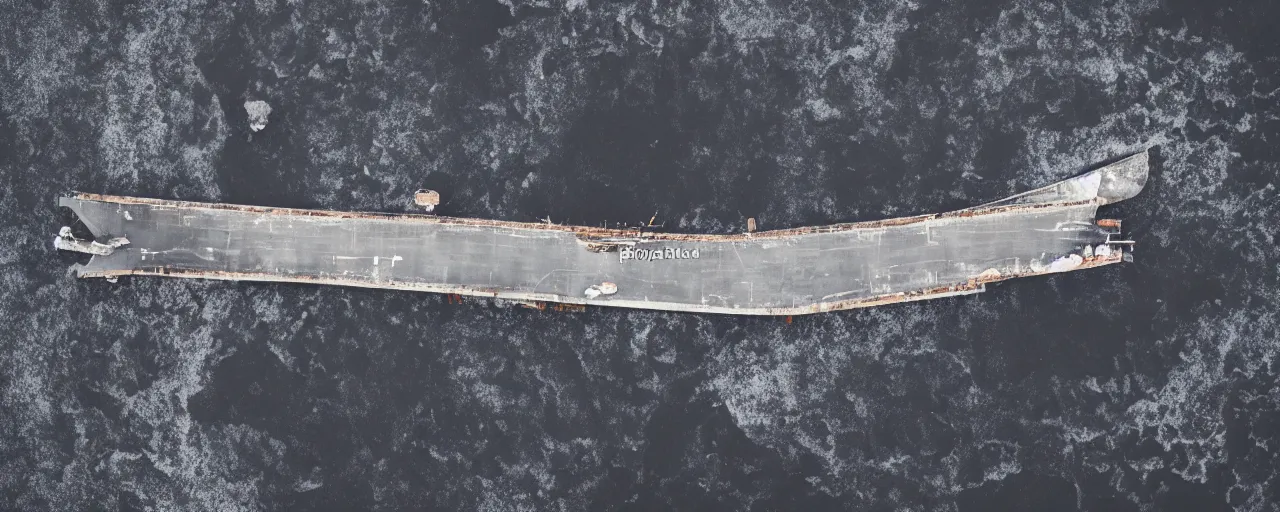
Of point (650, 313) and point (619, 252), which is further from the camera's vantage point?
Result: point (650, 313)

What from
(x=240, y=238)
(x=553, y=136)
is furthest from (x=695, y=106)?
(x=240, y=238)

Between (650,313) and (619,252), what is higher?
(619,252)

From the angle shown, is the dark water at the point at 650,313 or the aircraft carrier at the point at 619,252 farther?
the dark water at the point at 650,313

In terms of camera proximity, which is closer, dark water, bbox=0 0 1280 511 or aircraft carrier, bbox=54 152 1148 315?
aircraft carrier, bbox=54 152 1148 315
